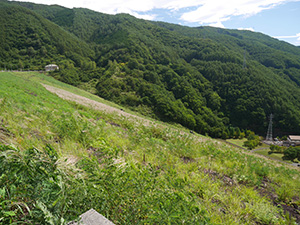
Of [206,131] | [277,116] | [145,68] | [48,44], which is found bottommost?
[206,131]

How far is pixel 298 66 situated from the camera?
142000mm

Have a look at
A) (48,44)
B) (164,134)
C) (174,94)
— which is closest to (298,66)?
(174,94)

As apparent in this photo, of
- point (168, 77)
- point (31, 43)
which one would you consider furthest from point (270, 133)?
point (31, 43)

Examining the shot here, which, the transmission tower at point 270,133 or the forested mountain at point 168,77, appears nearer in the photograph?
the forested mountain at point 168,77

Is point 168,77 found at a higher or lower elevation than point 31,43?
lower

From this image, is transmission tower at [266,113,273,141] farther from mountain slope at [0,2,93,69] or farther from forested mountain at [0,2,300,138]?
mountain slope at [0,2,93,69]

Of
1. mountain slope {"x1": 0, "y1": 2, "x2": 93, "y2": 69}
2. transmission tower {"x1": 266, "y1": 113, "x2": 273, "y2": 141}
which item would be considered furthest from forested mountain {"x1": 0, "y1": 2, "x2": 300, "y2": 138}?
transmission tower {"x1": 266, "y1": 113, "x2": 273, "y2": 141}

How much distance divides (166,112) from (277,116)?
221 feet

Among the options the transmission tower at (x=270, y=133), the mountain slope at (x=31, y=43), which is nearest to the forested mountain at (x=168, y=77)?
the mountain slope at (x=31, y=43)

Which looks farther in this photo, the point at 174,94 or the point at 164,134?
the point at 174,94

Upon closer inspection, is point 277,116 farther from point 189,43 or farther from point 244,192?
point 244,192

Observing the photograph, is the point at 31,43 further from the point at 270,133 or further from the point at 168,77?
the point at 270,133

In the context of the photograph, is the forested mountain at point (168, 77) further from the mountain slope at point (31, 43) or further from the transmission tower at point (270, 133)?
the transmission tower at point (270, 133)

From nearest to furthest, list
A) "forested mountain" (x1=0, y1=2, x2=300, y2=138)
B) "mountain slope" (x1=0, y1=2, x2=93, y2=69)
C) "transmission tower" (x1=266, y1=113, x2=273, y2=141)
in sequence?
1. "forested mountain" (x1=0, y1=2, x2=300, y2=138)
2. "transmission tower" (x1=266, y1=113, x2=273, y2=141)
3. "mountain slope" (x1=0, y1=2, x2=93, y2=69)
